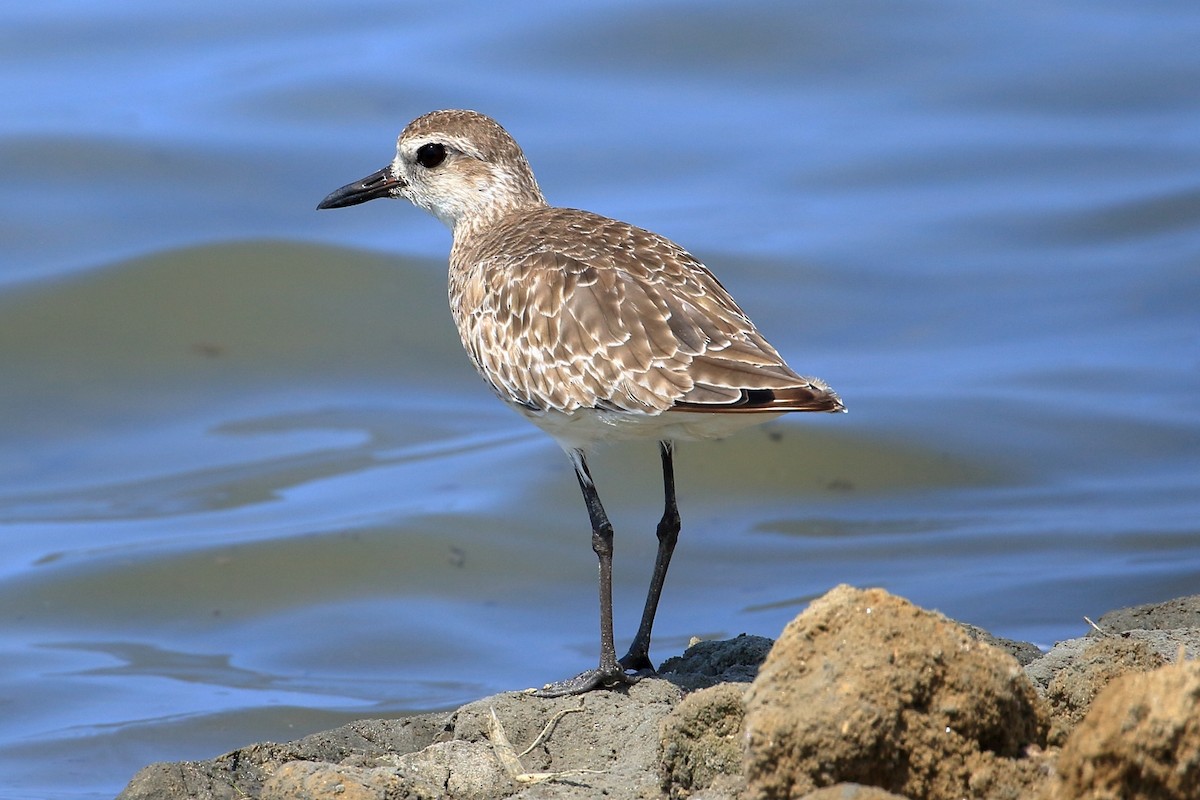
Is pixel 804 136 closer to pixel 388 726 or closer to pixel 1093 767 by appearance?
pixel 388 726

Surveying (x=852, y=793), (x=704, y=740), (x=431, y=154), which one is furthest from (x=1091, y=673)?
(x=431, y=154)

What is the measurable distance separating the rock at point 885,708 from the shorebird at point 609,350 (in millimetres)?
1673

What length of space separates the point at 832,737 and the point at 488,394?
1095 cm

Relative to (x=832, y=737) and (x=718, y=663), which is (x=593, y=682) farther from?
(x=832, y=737)

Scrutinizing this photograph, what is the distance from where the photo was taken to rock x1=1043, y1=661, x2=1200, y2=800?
12.0ft

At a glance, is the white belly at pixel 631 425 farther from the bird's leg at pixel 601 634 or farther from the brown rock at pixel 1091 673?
the brown rock at pixel 1091 673

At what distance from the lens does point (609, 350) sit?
6645 mm

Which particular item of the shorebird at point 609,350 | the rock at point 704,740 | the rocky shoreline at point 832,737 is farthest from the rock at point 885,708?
the shorebird at point 609,350

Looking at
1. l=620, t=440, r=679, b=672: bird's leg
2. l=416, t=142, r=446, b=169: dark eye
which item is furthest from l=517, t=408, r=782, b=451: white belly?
l=416, t=142, r=446, b=169: dark eye

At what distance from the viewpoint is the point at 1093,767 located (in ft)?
12.3

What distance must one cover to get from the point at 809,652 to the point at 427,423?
10.1 meters

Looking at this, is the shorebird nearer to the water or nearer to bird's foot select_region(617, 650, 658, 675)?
bird's foot select_region(617, 650, 658, 675)

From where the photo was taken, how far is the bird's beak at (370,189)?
8.96 meters

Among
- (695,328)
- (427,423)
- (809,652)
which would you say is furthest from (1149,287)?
(809,652)
